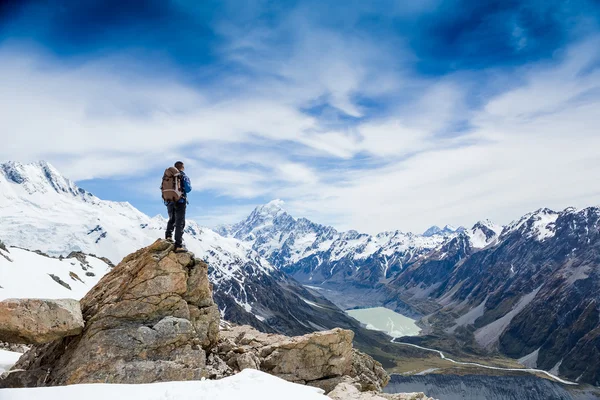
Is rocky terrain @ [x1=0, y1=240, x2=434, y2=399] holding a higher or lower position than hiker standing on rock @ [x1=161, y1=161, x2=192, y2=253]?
lower

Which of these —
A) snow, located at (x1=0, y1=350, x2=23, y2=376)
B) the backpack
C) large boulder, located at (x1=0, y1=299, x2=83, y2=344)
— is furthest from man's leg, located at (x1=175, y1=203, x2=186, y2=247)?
snow, located at (x1=0, y1=350, x2=23, y2=376)

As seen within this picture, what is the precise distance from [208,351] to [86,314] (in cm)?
672

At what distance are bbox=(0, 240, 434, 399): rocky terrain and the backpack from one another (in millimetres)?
2890

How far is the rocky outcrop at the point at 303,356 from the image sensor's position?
24.4m

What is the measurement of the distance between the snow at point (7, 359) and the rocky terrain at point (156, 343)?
100cm

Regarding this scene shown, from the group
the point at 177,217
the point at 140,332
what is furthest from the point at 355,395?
the point at 177,217

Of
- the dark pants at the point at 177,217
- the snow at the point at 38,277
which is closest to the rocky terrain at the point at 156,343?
the dark pants at the point at 177,217

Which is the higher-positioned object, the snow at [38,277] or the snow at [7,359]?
the snow at [38,277]

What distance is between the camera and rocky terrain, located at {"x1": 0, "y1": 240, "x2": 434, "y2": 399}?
19.0 metres

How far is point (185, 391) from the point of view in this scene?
54.0 feet

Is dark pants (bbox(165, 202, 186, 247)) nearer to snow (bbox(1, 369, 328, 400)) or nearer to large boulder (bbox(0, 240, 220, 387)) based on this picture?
large boulder (bbox(0, 240, 220, 387))

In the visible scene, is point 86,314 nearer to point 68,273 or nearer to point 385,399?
point 385,399

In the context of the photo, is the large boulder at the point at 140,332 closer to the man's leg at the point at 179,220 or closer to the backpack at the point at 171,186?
the man's leg at the point at 179,220

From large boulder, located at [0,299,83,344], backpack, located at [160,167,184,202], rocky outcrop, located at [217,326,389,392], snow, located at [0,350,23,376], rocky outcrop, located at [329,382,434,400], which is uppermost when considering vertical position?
backpack, located at [160,167,184,202]
